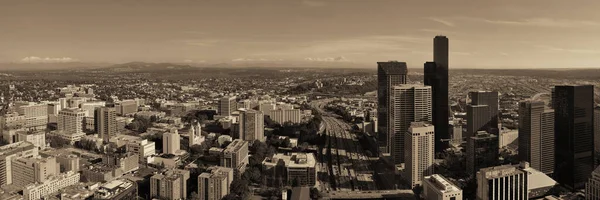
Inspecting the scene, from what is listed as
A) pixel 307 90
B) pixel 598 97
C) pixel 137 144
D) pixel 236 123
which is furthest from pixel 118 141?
pixel 307 90

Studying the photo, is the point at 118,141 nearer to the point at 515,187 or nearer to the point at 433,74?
the point at 433,74

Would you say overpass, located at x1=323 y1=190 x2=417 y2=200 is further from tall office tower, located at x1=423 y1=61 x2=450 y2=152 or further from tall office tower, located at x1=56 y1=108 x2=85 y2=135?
tall office tower, located at x1=56 y1=108 x2=85 y2=135

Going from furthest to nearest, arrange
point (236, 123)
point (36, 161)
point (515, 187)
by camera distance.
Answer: point (236, 123) < point (36, 161) < point (515, 187)

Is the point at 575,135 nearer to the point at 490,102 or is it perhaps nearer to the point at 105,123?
the point at 490,102

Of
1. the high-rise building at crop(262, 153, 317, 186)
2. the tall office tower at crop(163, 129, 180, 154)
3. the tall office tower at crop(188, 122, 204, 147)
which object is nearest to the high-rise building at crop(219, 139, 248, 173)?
the high-rise building at crop(262, 153, 317, 186)

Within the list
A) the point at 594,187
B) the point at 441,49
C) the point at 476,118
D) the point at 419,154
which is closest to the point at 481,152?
the point at 476,118

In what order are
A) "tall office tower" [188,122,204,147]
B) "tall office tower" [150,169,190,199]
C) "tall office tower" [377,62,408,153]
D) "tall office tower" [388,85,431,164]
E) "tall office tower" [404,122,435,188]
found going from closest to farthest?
1. "tall office tower" [150,169,190,199]
2. "tall office tower" [404,122,435,188]
3. "tall office tower" [388,85,431,164]
4. "tall office tower" [377,62,408,153]
5. "tall office tower" [188,122,204,147]
